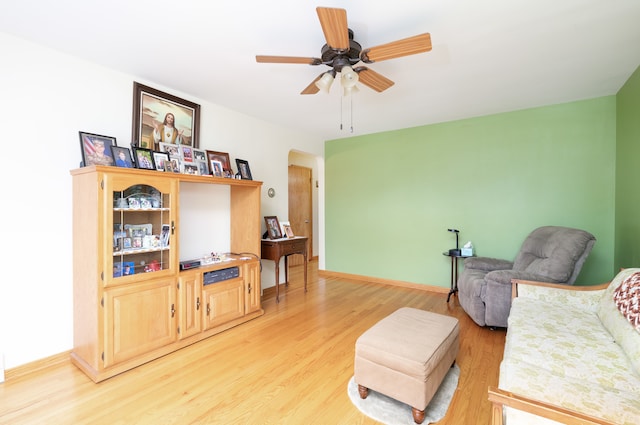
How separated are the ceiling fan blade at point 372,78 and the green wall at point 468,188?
7.43 ft

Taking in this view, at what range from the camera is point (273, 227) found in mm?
3922

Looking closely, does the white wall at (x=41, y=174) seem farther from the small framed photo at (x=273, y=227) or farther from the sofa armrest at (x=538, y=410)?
the sofa armrest at (x=538, y=410)

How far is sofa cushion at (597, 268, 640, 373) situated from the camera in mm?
1432

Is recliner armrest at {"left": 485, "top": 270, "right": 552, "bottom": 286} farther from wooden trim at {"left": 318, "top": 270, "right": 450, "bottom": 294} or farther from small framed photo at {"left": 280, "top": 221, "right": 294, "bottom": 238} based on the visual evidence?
small framed photo at {"left": 280, "top": 221, "right": 294, "bottom": 238}

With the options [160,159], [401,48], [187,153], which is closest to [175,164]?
[160,159]

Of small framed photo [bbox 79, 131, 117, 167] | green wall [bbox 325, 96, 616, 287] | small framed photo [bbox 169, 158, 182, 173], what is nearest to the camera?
small framed photo [bbox 79, 131, 117, 167]

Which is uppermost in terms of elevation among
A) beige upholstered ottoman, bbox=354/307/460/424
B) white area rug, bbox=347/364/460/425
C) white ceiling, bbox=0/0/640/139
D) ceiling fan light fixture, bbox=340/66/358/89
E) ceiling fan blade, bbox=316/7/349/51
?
white ceiling, bbox=0/0/640/139

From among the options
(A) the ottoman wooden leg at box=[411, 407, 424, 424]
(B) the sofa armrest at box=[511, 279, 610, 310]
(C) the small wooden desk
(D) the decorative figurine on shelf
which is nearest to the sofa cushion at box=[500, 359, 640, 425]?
(A) the ottoman wooden leg at box=[411, 407, 424, 424]

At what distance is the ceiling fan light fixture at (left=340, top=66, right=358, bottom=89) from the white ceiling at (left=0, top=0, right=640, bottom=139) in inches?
10.6

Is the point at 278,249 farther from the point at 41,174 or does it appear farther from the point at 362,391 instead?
the point at 41,174

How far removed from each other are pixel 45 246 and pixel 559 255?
439 centimetres

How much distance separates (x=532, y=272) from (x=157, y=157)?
3.78 metres

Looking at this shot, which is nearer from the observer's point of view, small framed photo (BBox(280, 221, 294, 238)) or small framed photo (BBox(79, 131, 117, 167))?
small framed photo (BBox(79, 131, 117, 167))

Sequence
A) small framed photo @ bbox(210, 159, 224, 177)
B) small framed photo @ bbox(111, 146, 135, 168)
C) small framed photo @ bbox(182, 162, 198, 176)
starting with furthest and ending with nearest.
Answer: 1. small framed photo @ bbox(210, 159, 224, 177)
2. small framed photo @ bbox(182, 162, 198, 176)
3. small framed photo @ bbox(111, 146, 135, 168)
